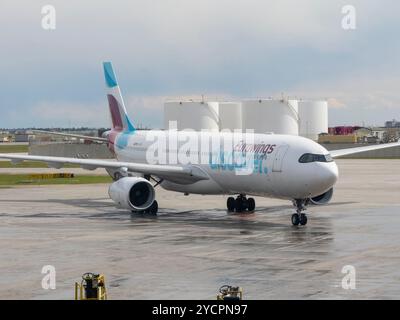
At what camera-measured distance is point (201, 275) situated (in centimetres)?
2750

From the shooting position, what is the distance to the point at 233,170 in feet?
143

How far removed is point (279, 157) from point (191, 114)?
72.9m

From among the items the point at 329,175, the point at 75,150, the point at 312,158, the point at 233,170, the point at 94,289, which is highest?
the point at 75,150

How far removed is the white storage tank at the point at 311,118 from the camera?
124625 millimetres

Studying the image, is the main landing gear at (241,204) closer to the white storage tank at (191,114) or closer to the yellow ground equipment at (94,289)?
the yellow ground equipment at (94,289)

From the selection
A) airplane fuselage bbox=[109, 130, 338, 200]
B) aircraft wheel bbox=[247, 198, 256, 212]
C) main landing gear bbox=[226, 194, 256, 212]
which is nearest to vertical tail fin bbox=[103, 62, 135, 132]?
airplane fuselage bbox=[109, 130, 338, 200]

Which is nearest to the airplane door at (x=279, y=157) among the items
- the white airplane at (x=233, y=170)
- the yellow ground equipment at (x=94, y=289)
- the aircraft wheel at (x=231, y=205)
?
the white airplane at (x=233, y=170)

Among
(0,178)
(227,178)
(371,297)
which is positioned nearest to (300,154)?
(227,178)

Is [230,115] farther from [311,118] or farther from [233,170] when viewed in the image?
[233,170]

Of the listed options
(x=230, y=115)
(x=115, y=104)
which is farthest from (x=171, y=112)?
(x=115, y=104)

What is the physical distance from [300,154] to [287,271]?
12950 mm

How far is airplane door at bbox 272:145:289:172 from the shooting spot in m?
40.8

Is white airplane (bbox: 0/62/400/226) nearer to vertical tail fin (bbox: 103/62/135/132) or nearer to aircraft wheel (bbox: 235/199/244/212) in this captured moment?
aircraft wheel (bbox: 235/199/244/212)

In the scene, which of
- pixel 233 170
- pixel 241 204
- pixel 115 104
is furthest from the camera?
pixel 115 104
